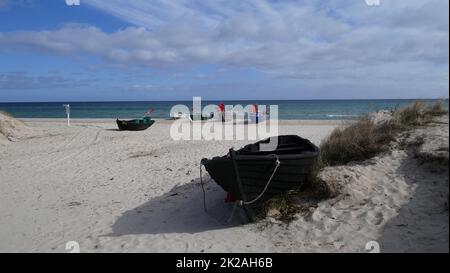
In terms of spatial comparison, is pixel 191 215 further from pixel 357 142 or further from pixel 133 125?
pixel 133 125

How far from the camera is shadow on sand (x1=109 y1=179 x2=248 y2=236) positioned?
22.5 ft

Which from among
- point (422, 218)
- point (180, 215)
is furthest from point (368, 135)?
point (180, 215)

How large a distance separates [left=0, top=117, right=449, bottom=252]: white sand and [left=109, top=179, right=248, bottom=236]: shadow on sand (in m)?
0.02

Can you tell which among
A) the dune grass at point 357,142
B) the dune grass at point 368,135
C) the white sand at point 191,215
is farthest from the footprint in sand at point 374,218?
the dune grass at point 368,135

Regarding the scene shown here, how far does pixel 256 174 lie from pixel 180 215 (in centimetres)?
189

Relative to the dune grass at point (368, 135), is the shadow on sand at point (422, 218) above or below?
below

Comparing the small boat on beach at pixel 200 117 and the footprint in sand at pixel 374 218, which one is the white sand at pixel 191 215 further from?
the small boat on beach at pixel 200 117

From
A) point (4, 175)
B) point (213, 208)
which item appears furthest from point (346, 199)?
point (4, 175)

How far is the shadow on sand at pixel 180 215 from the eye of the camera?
684 centimetres

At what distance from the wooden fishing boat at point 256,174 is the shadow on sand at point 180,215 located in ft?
1.78

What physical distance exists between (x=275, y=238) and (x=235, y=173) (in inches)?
46.2

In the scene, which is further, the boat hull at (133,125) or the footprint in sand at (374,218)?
the boat hull at (133,125)

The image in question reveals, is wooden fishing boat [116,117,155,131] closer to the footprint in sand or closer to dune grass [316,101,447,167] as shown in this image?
dune grass [316,101,447,167]
